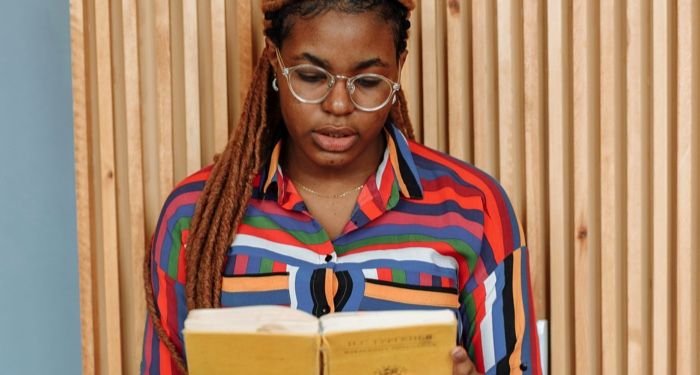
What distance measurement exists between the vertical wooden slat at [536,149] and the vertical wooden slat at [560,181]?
2cm

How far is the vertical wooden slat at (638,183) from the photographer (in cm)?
183

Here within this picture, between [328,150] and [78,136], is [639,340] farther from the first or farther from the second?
[78,136]

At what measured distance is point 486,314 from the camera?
1484 millimetres

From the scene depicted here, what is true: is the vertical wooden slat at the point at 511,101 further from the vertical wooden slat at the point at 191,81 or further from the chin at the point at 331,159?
the vertical wooden slat at the point at 191,81

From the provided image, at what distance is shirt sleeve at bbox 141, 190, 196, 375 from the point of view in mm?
1539

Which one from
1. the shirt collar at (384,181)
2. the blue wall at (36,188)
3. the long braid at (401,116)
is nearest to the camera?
the shirt collar at (384,181)

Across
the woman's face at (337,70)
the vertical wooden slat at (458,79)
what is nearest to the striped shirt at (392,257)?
the woman's face at (337,70)

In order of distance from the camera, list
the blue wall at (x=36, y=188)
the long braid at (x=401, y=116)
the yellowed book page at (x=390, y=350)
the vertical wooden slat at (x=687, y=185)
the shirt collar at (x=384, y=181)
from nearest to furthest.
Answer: the yellowed book page at (x=390, y=350), the shirt collar at (x=384, y=181), the long braid at (x=401, y=116), the vertical wooden slat at (x=687, y=185), the blue wall at (x=36, y=188)

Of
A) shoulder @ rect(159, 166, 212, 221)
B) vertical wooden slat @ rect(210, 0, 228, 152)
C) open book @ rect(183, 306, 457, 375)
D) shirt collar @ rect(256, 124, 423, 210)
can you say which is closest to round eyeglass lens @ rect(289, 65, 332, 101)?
shirt collar @ rect(256, 124, 423, 210)

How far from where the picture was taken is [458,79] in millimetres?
1883

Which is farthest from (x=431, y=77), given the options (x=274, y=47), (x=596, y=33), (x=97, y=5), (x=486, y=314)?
(x=97, y=5)

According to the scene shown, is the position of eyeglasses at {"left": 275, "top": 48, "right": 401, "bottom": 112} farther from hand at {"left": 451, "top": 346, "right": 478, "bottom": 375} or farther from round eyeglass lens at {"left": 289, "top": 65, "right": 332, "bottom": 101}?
hand at {"left": 451, "top": 346, "right": 478, "bottom": 375}

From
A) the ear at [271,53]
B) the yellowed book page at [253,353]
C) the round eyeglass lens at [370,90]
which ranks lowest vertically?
the yellowed book page at [253,353]

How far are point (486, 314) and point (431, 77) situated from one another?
62 cm
